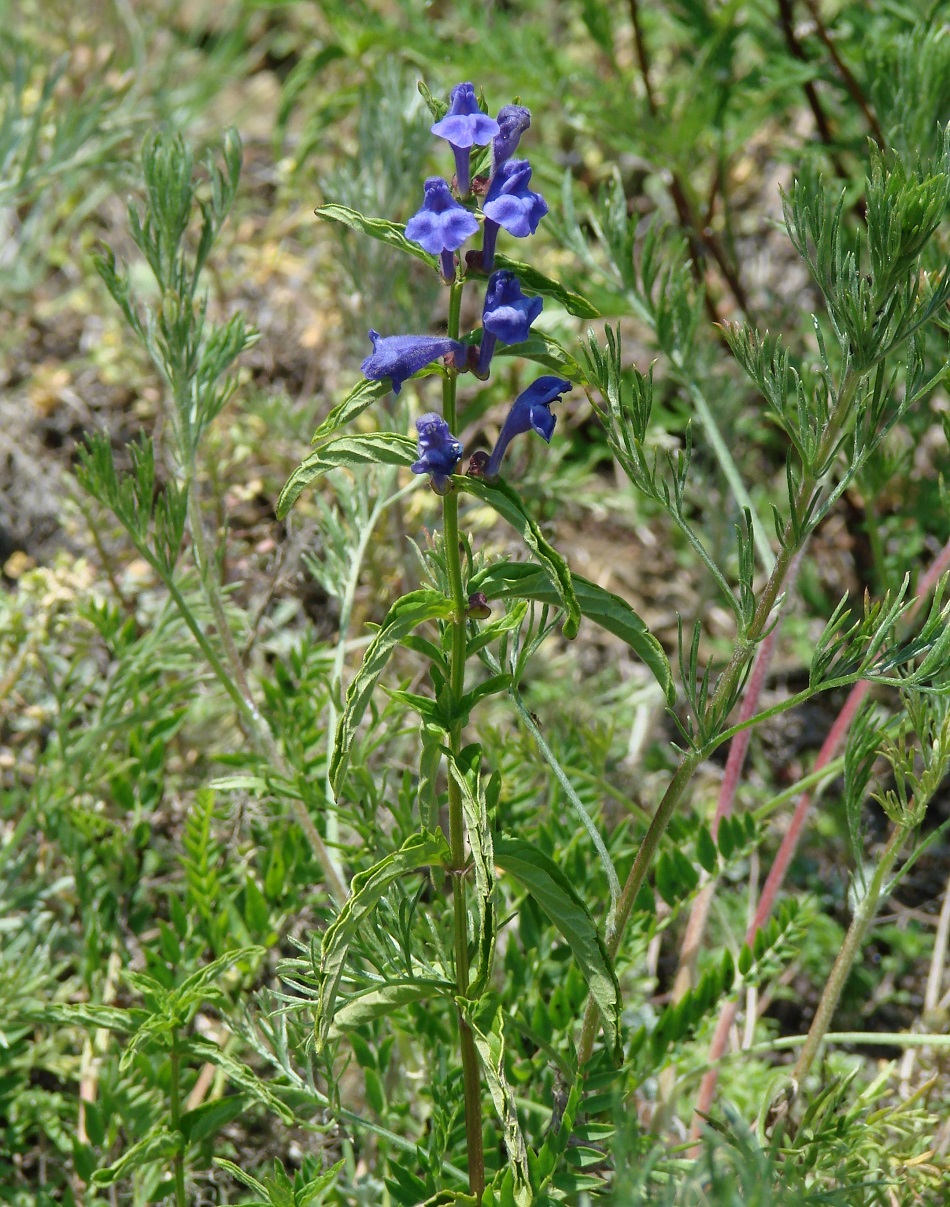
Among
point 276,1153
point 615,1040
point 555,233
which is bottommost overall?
point 276,1153

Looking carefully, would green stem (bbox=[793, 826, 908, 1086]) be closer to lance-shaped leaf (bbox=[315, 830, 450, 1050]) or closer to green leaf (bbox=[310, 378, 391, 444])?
lance-shaped leaf (bbox=[315, 830, 450, 1050])

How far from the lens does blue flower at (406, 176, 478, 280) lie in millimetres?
1310

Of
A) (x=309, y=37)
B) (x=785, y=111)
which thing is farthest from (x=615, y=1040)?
(x=309, y=37)

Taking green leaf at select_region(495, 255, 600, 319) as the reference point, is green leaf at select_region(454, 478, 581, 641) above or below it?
below

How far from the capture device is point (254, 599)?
3.06 metres

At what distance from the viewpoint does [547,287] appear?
140 cm

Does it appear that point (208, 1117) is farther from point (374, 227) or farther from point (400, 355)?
point (374, 227)

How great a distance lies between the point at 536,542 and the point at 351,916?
48cm

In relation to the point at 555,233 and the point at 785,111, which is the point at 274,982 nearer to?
the point at 555,233

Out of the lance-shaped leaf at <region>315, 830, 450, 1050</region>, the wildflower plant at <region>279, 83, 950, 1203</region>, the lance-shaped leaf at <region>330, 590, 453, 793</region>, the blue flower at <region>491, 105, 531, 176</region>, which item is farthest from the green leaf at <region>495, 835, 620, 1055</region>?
the blue flower at <region>491, 105, 531, 176</region>

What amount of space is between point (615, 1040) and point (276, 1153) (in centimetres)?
108

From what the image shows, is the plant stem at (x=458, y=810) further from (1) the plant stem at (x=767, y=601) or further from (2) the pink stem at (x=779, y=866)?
(2) the pink stem at (x=779, y=866)

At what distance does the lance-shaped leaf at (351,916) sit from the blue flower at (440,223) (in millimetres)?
695

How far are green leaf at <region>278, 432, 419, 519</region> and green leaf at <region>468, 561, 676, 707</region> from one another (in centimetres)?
18
